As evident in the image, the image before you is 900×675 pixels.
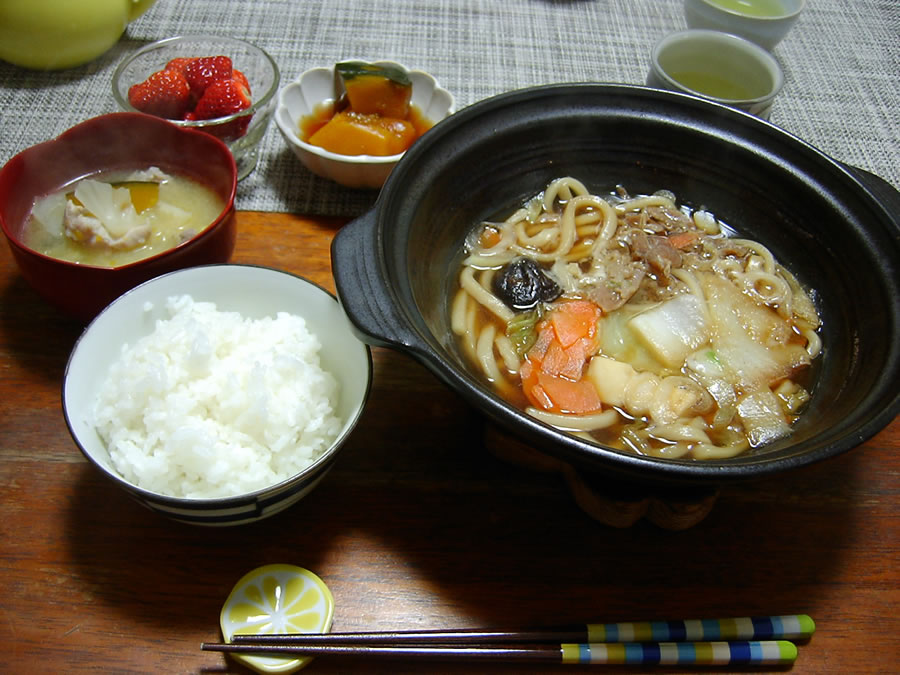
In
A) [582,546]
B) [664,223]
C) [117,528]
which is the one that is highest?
[664,223]

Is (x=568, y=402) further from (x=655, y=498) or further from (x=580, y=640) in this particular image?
(x=580, y=640)

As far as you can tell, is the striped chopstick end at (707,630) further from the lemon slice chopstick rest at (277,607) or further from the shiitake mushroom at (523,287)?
the shiitake mushroom at (523,287)

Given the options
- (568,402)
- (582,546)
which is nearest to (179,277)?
(568,402)

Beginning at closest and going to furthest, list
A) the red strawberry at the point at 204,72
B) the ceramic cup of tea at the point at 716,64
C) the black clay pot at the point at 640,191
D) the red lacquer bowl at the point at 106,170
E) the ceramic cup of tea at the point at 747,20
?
1. the black clay pot at the point at 640,191
2. the red lacquer bowl at the point at 106,170
3. the red strawberry at the point at 204,72
4. the ceramic cup of tea at the point at 716,64
5. the ceramic cup of tea at the point at 747,20

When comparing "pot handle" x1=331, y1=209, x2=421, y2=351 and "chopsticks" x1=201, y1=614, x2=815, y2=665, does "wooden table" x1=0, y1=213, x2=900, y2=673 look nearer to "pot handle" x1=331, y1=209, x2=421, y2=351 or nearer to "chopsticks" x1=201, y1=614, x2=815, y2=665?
"chopsticks" x1=201, y1=614, x2=815, y2=665

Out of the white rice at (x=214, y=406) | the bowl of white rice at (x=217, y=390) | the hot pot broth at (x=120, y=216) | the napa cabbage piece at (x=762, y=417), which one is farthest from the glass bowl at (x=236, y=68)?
the napa cabbage piece at (x=762, y=417)

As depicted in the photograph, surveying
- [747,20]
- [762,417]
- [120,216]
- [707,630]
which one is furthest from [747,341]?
[120,216]

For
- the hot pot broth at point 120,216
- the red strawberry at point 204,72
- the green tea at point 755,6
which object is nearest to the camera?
the hot pot broth at point 120,216
